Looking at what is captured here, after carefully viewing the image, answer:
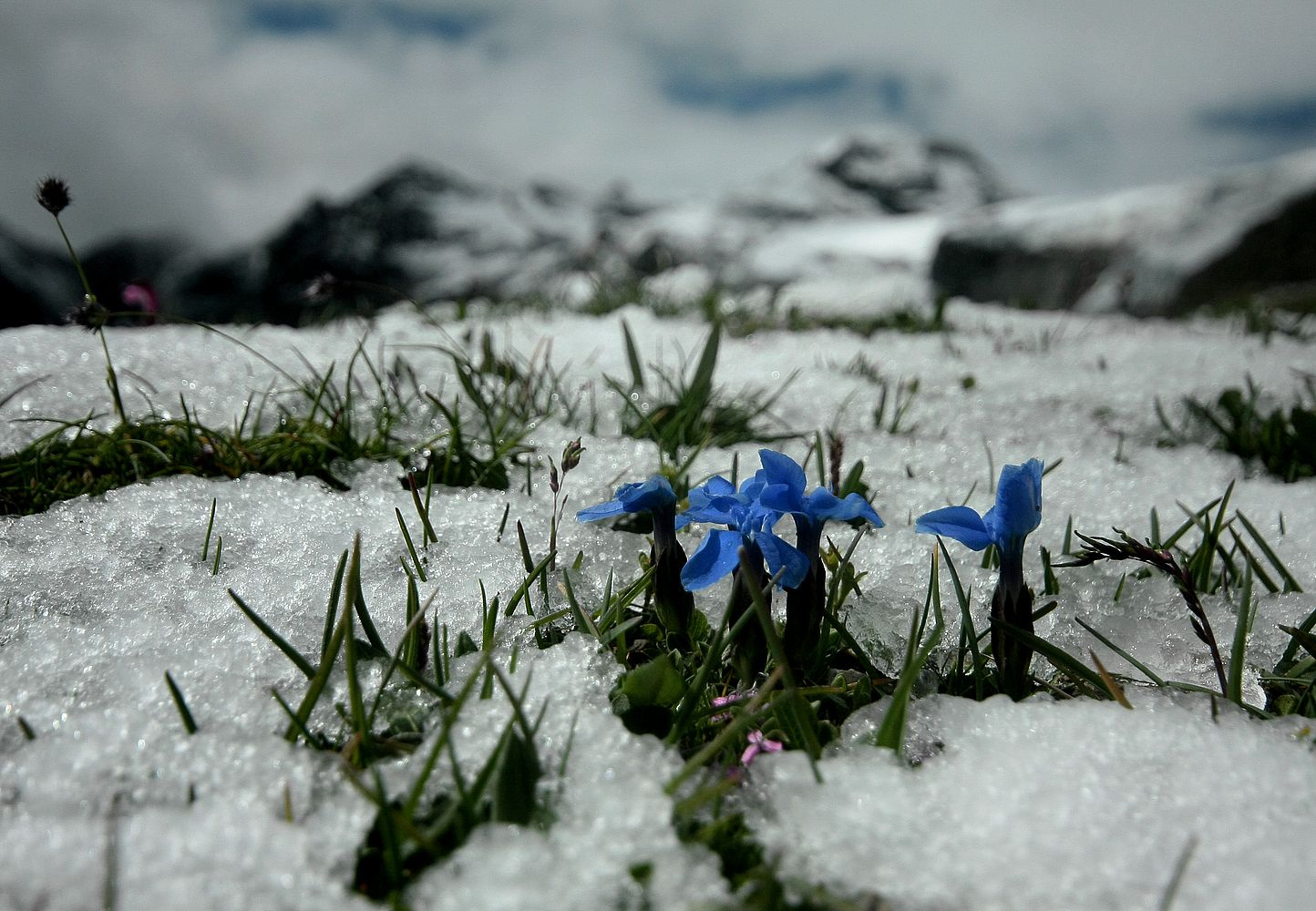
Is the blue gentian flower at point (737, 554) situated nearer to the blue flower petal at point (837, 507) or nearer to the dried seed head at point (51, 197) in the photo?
the blue flower petal at point (837, 507)

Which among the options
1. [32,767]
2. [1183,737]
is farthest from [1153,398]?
[32,767]

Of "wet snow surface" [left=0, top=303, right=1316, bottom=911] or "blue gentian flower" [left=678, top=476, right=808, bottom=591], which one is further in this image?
"blue gentian flower" [left=678, top=476, right=808, bottom=591]

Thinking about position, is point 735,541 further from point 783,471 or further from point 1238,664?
point 1238,664

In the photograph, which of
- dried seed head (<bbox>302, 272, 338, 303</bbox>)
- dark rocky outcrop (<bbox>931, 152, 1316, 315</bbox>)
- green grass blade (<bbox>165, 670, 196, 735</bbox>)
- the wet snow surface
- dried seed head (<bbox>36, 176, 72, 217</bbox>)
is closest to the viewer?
the wet snow surface

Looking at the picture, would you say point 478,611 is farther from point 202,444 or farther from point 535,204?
point 535,204

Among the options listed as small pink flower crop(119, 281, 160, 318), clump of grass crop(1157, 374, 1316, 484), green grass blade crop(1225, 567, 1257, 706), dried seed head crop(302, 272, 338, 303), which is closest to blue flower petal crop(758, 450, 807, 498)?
green grass blade crop(1225, 567, 1257, 706)

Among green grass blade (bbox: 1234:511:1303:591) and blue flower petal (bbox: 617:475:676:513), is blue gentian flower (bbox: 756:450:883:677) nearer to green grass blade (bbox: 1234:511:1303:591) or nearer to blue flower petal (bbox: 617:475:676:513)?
blue flower petal (bbox: 617:475:676:513)

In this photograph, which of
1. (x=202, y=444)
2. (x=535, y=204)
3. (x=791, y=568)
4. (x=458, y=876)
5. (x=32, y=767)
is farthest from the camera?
(x=535, y=204)

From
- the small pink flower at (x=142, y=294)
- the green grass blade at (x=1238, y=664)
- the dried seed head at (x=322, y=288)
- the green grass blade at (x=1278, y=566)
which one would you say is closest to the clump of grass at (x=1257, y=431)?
the green grass blade at (x=1278, y=566)
